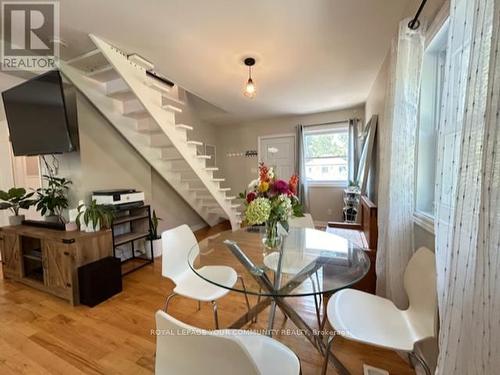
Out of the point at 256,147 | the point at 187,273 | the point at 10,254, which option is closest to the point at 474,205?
the point at 187,273

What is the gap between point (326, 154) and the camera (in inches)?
191

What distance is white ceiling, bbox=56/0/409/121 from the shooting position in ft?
5.55

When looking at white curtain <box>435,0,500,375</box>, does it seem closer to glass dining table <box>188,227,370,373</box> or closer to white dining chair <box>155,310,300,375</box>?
glass dining table <box>188,227,370,373</box>

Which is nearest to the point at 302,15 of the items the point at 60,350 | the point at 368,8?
the point at 368,8

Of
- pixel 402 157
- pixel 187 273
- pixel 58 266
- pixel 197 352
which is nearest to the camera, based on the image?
pixel 197 352

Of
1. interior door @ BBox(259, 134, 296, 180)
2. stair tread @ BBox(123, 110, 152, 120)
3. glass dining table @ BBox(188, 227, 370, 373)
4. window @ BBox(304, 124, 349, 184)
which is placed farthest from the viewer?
interior door @ BBox(259, 134, 296, 180)

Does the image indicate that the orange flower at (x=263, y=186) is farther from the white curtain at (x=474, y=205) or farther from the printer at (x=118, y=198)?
the printer at (x=118, y=198)

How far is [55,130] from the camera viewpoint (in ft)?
7.64

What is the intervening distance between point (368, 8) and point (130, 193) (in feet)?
10.2

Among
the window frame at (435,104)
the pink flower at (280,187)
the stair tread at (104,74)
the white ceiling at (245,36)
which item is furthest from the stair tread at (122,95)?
the window frame at (435,104)

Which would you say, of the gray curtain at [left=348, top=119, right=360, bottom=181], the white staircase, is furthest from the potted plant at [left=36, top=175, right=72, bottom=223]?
the gray curtain at [left=348, top=119, right=360, bottom=181]

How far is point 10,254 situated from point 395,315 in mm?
3904

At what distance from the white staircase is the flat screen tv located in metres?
0.32

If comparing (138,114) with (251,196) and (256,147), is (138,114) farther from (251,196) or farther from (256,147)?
(256,147)
